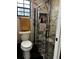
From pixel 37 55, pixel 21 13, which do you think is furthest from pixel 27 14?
pixel 37 55

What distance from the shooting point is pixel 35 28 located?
3.70 m

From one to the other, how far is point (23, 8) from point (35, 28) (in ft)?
2.64

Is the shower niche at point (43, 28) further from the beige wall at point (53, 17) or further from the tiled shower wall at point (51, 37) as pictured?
the beige wall at point (53, 17)

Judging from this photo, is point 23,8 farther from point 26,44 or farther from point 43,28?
point 26,44

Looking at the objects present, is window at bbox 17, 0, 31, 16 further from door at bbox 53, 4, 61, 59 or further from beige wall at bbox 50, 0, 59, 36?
door at bbox 53, 4, 61, 59


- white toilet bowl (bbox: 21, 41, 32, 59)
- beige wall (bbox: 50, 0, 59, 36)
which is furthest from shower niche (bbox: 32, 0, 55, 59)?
white toilet bowl (bbox: 21, 41, 32, 59)

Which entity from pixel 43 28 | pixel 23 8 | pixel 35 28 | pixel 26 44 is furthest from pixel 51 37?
pixel 23 8

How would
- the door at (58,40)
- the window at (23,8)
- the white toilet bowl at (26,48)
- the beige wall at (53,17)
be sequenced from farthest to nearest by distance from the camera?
the window at (23,8) < the white toilet bowl at (26,48) < the beige wall at (53,17) < the door at (58,40)

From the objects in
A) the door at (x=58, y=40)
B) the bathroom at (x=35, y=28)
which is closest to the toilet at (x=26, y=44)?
the bathroom at (x=35, y=28)

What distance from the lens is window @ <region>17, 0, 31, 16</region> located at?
11.8 ft

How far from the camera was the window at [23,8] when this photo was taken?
359 centimetres

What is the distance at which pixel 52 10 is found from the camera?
3023 mm
